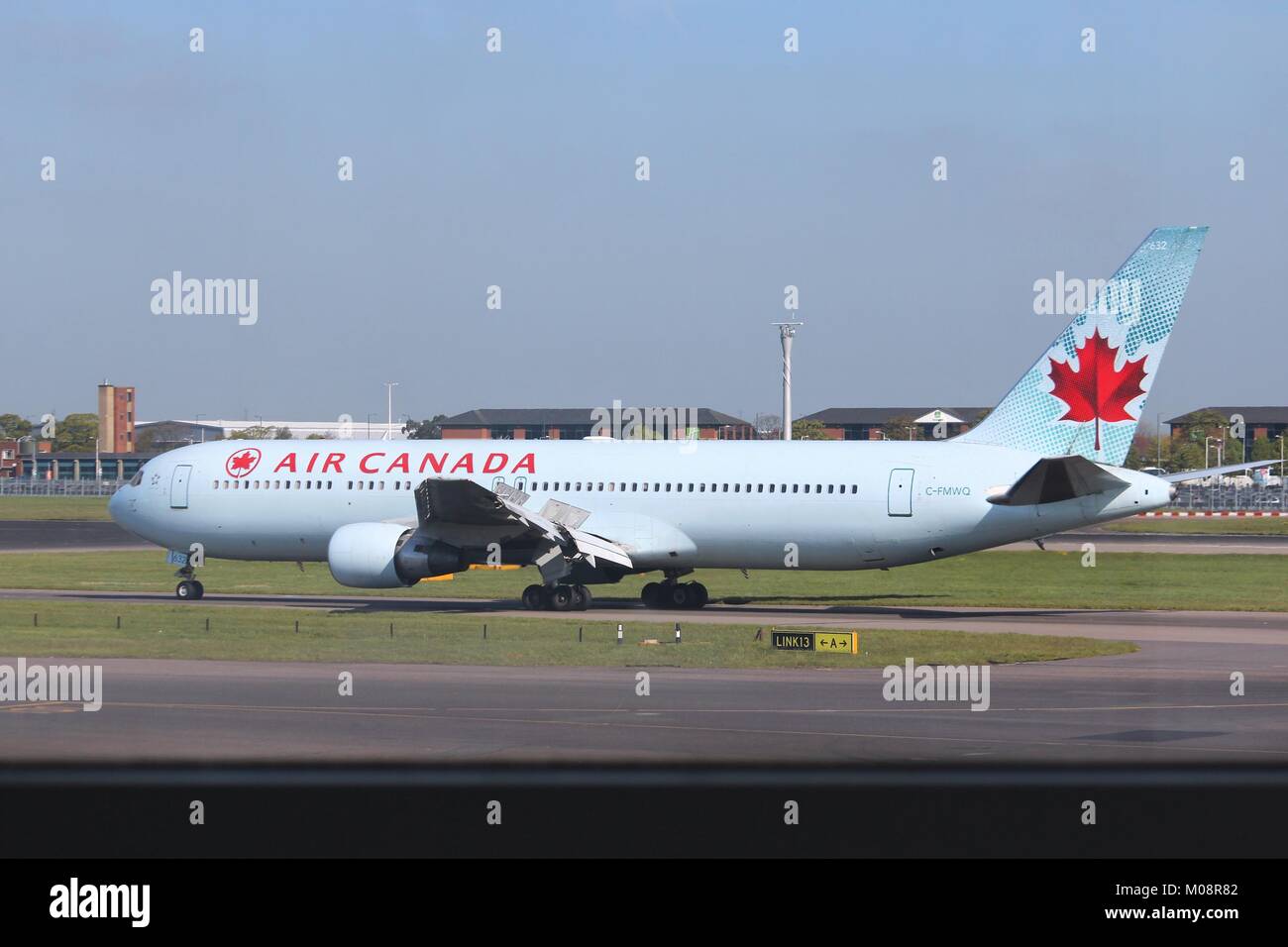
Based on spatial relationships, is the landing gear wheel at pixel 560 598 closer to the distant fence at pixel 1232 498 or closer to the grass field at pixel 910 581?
the grass field at pixel 910 581

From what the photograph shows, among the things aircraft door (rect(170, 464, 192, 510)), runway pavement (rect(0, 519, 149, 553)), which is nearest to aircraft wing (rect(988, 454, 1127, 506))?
aircraft door (rect(170, 464, 192, 510))

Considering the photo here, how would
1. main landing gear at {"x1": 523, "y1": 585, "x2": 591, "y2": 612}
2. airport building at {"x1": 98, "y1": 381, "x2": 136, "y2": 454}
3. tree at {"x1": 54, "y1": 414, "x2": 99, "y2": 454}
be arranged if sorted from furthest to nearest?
tree at {"x1": 54, "y1": 414, "x2": 99, "y2": 454}, airport building at {"x1": 98, "y1": 381, "x2": 136, "y2": 454}, main landing gear at {"x1": 523, "y1": 585, "x2": 591, "y2": 612}

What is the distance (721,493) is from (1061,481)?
8.80 m

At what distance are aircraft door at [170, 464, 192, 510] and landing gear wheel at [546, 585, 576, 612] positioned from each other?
38.1ft

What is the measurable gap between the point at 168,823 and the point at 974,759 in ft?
28.9

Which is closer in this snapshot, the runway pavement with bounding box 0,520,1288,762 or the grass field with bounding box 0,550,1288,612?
the runway pavement with bounding box 0,520,1288,762

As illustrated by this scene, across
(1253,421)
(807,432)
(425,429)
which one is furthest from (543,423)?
(1253,421)

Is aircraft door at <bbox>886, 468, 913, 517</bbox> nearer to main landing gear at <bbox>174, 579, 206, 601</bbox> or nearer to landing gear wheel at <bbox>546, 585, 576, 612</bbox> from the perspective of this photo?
landing gear wheel at <bbox>546, 585, 576, 612</bbox>

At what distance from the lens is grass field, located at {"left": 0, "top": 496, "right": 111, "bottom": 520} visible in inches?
3856

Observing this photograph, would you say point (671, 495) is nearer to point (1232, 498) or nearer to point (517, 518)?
point (517, 518)

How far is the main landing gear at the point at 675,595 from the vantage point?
42250mm

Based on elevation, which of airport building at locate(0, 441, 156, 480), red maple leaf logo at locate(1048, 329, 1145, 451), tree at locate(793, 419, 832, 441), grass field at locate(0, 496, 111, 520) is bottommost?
grass field at locate(0, 496, 111, 520)

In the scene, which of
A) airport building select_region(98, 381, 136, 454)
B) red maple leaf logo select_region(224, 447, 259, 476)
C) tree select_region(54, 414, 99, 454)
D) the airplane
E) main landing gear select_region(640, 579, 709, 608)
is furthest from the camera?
tree select_region(54, 414, 99, 454)
